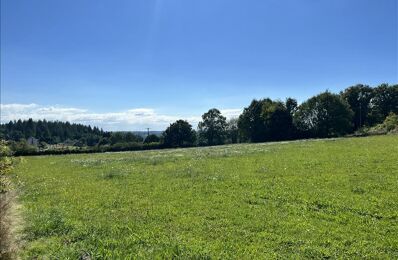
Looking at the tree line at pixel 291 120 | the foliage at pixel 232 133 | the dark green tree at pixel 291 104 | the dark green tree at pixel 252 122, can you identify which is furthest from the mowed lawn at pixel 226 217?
the foliage at pixel 232 133

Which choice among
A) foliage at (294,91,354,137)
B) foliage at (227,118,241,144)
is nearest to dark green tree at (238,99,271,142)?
foliage at (294,91,354,137)

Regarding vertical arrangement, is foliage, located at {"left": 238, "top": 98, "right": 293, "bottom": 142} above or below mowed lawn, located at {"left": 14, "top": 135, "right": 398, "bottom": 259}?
above

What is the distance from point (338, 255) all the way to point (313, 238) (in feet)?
4.08

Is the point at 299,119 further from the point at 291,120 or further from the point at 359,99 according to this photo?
the point at 359,99

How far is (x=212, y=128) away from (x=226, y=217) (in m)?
125

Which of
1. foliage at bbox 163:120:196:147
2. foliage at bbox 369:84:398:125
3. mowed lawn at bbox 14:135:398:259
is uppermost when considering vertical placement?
foliage at bbox 369:84:398:125

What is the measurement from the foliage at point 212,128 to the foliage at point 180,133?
8.98 metres

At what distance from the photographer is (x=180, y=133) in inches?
4909

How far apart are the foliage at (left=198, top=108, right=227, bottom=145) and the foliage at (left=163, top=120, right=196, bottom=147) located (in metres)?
8.98

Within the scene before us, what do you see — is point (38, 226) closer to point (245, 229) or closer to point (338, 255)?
point (245, 229)

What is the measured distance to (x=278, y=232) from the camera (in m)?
11.1

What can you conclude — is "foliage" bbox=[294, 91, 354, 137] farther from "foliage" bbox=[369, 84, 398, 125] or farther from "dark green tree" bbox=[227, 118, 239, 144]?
"dark green tree" bbox=[227, 118, 239, 144]

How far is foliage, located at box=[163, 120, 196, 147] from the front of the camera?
12218 cm

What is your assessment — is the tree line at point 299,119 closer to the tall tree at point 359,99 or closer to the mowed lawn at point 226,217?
the tall tree at point 359,99
